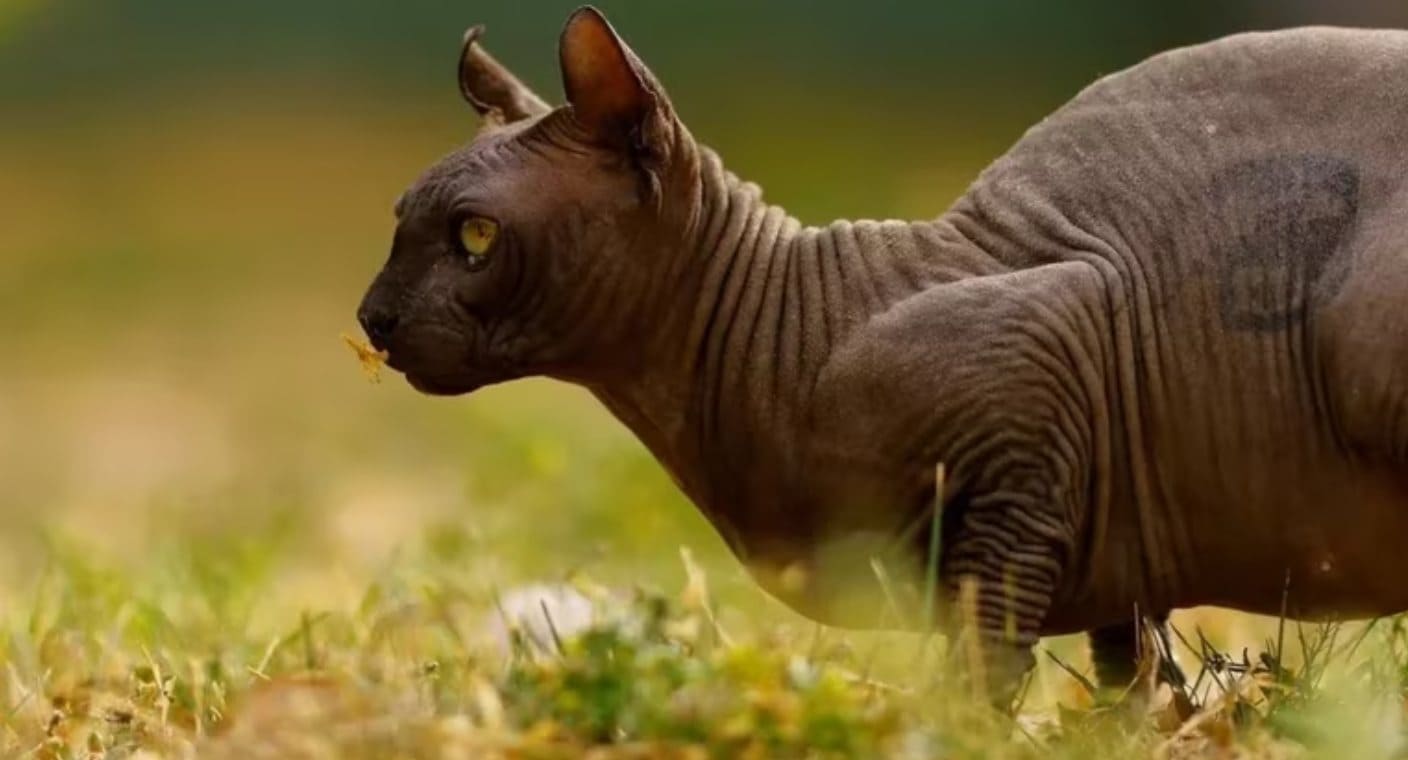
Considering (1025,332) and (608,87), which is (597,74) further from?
(1025,332)

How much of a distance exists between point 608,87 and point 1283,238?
→ 3.67 ft

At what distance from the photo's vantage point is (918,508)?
3.92 meters

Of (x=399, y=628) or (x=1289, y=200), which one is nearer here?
(x=1289, y=200)

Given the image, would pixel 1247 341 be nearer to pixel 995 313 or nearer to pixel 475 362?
pixel 995 313

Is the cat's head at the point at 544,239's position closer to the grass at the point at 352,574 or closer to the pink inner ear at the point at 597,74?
the pink inner ear at the point at 597,74

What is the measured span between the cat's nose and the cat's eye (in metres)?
0.17

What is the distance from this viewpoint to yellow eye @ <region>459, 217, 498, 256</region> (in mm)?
4035

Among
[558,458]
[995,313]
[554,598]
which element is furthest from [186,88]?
[995,313]

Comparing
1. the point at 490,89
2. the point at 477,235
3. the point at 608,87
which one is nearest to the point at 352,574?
the point at 490,89

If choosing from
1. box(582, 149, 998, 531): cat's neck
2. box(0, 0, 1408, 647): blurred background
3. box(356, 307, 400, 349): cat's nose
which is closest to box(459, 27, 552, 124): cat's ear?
box(582, 149, 998, 531): cat's neck

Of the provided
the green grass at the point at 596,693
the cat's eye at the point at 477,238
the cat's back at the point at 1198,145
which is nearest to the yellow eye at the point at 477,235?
the cat's eye at the point at 477,238

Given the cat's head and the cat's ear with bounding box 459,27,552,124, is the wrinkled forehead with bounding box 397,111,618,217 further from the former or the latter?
the cat's ear with bounding box 459,27,552,124

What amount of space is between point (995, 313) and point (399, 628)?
125cm

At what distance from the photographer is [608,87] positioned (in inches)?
159
